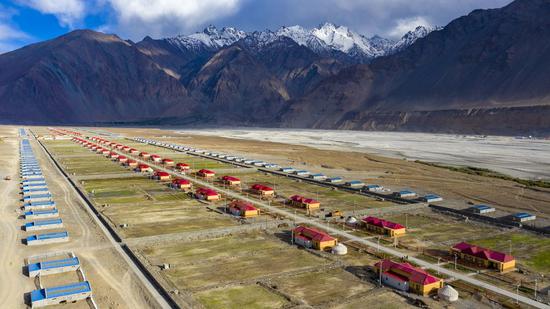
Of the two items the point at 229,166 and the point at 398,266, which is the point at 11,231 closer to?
the point at 398,266

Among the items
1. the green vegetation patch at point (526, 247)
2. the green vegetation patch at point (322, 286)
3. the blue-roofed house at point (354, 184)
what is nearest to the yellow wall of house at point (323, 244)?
the green vegetation patch at point (322, 286)

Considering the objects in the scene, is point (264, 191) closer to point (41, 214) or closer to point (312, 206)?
point (312, 206)

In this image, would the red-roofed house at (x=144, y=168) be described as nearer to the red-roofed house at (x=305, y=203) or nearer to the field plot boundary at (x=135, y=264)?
the field plot boundary at (x=135, y=264)

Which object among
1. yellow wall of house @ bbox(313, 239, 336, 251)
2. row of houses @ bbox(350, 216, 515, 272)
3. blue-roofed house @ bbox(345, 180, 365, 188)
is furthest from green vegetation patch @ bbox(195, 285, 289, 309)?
blue-roofed house @ bbox(345, 180, 365, 188)

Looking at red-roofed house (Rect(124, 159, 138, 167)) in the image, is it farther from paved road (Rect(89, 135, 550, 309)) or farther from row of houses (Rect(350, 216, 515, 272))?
row of houses (Rect(350, 216, 515, 272))

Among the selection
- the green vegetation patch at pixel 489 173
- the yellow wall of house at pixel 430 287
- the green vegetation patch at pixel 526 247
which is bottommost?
the green vegetation patch at pixel 526 247

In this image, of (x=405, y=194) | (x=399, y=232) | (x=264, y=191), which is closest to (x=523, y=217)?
(x=405, y=194)
